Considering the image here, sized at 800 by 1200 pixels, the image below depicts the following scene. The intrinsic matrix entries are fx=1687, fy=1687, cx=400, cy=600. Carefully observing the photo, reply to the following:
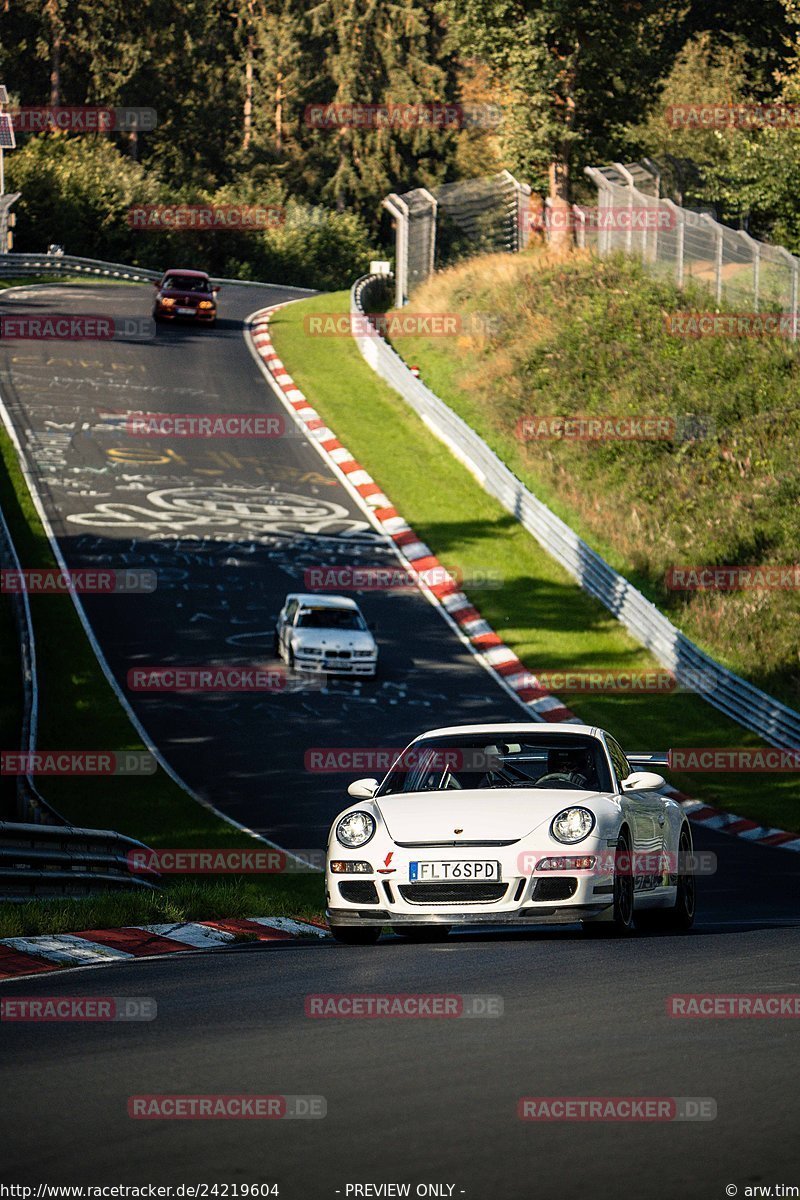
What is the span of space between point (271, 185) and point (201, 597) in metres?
65.6

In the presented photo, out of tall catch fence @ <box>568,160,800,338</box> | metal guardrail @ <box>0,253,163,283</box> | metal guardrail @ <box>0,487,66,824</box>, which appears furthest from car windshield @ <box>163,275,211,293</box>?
metal guardrail @ <box>0,487,66,824</box>

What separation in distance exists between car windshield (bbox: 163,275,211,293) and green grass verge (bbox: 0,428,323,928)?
805 inches

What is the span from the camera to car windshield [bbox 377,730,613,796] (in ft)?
33.7

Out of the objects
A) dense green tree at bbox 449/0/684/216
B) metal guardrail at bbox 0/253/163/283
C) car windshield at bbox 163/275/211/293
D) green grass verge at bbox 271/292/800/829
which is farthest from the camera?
metal guardrail at bbox 0/253/163/283

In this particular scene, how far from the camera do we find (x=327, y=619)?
86.1 ft

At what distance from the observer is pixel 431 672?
26469 mm

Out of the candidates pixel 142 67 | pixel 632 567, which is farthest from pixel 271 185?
pixel 632 567

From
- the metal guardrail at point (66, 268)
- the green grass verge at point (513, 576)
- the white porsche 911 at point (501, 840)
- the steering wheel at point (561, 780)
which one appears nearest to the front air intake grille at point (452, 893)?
the white porsche 911 at point (501, 840)

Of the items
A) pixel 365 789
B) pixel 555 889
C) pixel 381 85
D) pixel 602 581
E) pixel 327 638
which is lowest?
pixel 602 581

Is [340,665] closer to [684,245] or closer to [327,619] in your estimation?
[327,619]

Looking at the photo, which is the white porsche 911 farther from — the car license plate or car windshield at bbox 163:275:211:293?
car windshield at bbox 163:275:211:293

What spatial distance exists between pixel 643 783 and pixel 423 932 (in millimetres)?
1896

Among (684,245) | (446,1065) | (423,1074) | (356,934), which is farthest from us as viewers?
(684,245)

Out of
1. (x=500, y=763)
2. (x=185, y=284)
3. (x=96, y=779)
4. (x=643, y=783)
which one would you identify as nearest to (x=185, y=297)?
(x=185, y=284)
